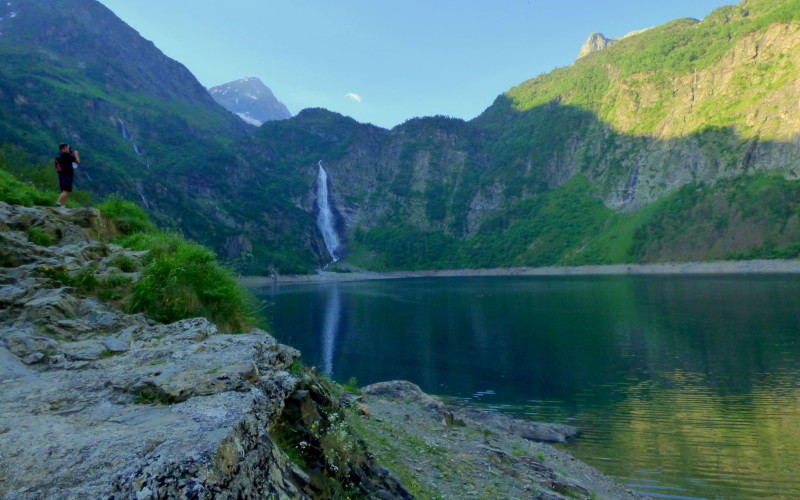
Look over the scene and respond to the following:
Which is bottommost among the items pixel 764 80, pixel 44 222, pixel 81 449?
pixel 81 449

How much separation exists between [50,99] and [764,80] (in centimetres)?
28487

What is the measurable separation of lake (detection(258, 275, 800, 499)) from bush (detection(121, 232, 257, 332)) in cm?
1536

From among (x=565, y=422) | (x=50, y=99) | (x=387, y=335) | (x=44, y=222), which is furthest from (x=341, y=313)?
(x=50, y=99)

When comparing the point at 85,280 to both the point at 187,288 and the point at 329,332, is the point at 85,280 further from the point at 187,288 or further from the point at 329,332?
the point at 329,332

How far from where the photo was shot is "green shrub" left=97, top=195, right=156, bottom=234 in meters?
14.1

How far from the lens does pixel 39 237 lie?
10656mm

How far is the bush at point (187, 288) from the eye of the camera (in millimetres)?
9406

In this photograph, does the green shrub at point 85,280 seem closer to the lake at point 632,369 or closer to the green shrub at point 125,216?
the green shrub at point 125,216

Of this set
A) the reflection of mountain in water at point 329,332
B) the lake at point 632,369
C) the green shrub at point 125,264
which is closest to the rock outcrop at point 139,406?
the green shrub at point 125,264

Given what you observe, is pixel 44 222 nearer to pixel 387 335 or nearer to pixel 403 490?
pixel 403 490

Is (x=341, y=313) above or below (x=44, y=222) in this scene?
below

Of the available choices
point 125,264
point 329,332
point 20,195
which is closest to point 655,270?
point 329,332

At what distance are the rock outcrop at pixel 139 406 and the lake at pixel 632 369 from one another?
627 inches

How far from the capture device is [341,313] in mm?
74375
